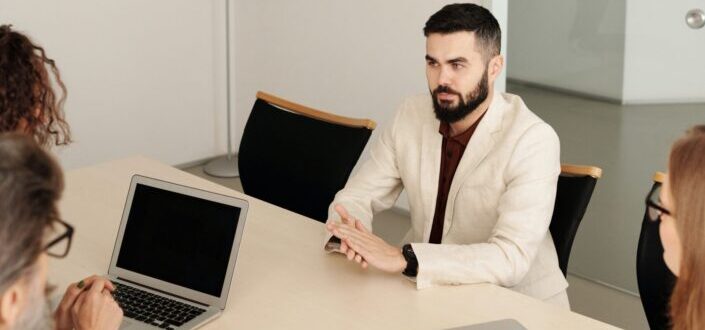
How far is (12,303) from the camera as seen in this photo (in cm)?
133

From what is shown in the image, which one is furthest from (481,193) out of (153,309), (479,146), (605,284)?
(605,284)

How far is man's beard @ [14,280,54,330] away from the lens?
4.50ft

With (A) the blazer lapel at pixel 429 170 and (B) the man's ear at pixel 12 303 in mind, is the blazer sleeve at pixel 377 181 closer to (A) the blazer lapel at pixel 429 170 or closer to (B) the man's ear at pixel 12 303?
(A) the blazer lapel at pixel 429 170

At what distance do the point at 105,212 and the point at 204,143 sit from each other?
9.73ft

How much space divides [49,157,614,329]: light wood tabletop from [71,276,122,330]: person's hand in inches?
9.2

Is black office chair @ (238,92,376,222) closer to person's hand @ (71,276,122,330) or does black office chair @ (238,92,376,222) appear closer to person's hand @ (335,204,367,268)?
person's hand @ (335,204,367,268)

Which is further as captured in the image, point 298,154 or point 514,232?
point 298,154

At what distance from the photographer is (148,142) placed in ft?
17.8

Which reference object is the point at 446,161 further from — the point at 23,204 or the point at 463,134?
the point at 23,204

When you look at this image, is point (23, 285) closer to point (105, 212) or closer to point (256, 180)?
point (105, 212)

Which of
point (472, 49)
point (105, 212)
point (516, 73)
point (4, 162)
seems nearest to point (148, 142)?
point (516, 73)

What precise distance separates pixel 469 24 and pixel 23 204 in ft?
5.46

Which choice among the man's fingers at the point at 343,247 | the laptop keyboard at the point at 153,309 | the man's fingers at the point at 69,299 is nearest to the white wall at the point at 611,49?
the man's fingers at the point at 343,247

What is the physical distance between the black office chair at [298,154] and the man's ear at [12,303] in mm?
1857
